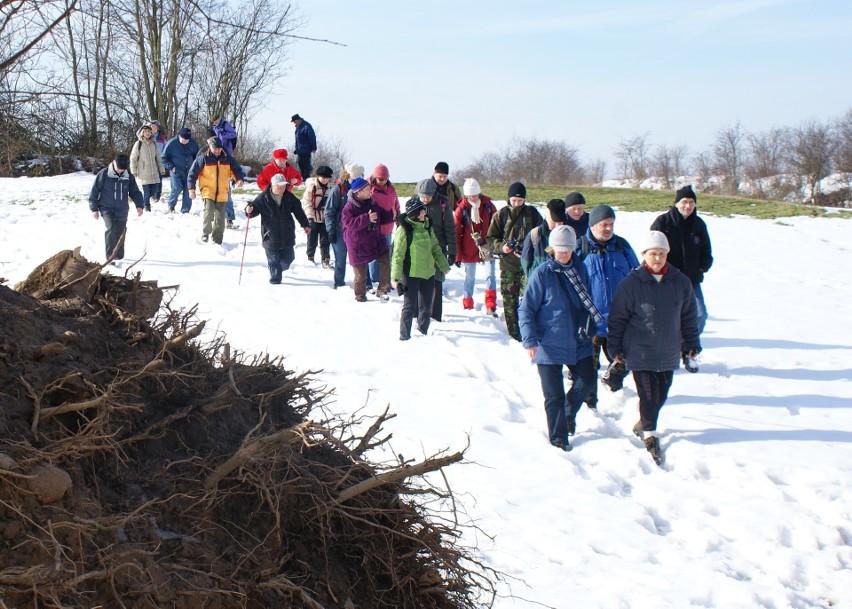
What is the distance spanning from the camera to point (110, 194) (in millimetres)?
12242

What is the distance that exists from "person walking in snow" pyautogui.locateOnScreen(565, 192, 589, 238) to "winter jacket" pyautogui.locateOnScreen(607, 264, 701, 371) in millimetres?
2309

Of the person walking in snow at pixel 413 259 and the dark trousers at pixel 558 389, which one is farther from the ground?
the person walking in snow at pixel 413 259

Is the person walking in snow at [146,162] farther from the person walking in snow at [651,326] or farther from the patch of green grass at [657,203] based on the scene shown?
the person walking in snow at [651,326]

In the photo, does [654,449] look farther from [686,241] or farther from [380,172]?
[380,172]

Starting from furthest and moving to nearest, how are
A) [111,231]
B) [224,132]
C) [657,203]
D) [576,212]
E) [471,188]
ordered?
[657,203], [224,132], [111,231], [471,188], [576,212]

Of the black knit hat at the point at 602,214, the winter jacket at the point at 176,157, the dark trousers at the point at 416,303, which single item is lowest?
the dark trousers at the point at 416,303

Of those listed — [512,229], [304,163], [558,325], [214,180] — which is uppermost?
[304,163]

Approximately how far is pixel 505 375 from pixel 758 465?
3.12 meters

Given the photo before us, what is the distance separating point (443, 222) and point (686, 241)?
3.33 metres

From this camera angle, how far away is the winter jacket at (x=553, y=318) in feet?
23.0

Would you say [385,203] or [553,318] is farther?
[385,203]

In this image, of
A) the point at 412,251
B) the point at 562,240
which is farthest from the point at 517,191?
the point at 562,240

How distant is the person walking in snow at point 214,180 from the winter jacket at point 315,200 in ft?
6.49

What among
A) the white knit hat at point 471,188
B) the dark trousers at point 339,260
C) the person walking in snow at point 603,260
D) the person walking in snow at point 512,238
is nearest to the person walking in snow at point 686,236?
the person walking in snow at point 603,260
